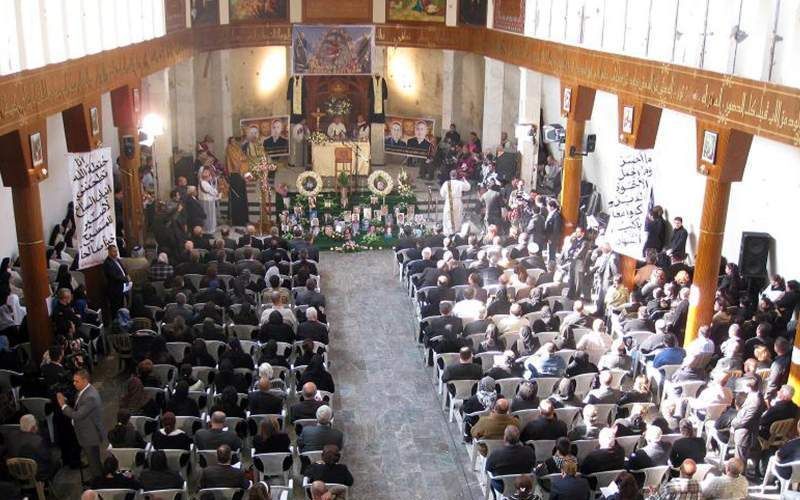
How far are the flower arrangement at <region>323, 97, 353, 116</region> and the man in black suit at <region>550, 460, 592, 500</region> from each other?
70.8 feet

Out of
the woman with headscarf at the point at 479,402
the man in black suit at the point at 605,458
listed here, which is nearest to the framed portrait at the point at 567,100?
the woman with headscarf at the point at 479,402

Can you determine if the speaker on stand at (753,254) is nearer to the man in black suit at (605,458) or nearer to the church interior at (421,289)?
the church interior at (421,289)

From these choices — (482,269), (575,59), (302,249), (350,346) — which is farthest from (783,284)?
(302,249)

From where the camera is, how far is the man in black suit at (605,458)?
10.0 meters

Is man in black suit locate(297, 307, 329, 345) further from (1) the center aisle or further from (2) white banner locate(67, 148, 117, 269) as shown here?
(2) white banner locate(67, 148, 117, 269)

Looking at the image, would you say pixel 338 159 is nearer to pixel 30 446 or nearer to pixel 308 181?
pixel 308 181

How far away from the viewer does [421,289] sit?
52.7 feet

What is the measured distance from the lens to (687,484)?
30.6 feet

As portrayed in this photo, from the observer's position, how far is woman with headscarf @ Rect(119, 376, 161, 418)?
1132cm

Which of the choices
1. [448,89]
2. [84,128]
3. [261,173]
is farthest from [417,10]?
[84,128]

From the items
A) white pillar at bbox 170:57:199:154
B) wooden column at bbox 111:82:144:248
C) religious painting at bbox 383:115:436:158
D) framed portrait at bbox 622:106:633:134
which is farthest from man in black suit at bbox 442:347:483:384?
religious painting at bbox 383:115:436:158

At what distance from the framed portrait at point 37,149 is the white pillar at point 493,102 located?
15.6 m

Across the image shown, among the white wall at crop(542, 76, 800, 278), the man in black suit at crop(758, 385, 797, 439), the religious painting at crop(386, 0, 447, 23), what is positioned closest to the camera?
the man in black suit at crop(758, 385, 797, 439)

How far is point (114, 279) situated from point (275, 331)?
3.62m
